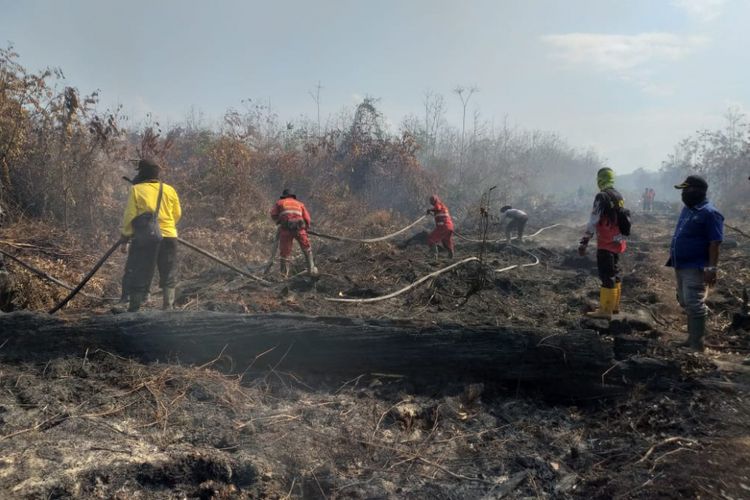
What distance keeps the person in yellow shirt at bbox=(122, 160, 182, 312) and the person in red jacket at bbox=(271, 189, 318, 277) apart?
8.73 feet

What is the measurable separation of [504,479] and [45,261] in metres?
7.50

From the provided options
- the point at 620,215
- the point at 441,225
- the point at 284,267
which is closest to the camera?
the point at 620,215

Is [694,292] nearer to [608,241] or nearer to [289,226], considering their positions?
[608,241]

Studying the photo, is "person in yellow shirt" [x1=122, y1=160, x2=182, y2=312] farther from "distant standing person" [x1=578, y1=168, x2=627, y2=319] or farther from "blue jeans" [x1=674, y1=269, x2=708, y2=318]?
"blue jeans" [x1=674, y1=269, x2=708, y2=318]

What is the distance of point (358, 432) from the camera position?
3352 mm

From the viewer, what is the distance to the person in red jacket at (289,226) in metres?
7.97

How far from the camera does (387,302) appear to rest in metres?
6.70

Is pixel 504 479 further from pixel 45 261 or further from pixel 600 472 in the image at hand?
pixel 45 261

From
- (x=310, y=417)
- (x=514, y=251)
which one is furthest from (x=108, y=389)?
(x=514, y=251)

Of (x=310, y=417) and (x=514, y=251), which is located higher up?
(x=514, y=251)

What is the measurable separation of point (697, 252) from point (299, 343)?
3.71m

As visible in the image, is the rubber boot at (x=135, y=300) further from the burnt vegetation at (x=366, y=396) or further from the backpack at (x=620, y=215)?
the backpack at (x=620, y=215)

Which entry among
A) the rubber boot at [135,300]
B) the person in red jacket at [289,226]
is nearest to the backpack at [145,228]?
the rubber boot at [135,300]

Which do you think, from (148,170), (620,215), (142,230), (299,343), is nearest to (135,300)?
(142,230)
